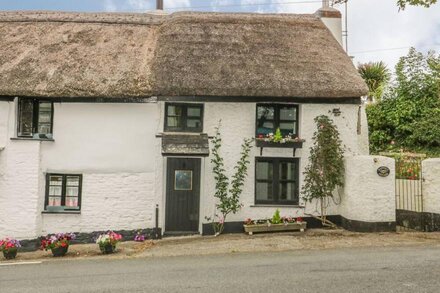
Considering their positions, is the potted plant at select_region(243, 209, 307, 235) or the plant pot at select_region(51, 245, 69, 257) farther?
the potted plant at select_region(243, 209, 307, 235)

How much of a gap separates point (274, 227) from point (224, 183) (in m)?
1.92

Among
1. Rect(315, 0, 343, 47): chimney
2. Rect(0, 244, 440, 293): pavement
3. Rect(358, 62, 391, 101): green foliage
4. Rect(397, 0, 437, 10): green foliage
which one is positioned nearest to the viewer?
Rect(0, 244, 440, 293): pavement

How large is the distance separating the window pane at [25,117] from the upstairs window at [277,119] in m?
6.74

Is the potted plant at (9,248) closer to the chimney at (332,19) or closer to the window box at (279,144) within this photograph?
the window box at (279,144)

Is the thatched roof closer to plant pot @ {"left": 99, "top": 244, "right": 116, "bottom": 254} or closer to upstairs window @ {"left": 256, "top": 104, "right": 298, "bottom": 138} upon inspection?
upstairs window @ {"left": 256, "top": 104, "right": 298, "bottom": 138}

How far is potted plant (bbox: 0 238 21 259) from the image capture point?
10.7 m

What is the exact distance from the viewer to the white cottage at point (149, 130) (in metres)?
12.0

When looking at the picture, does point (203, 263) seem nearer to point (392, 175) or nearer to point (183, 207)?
point (183, 207)

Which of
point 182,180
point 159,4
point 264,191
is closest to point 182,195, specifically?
point 182,180

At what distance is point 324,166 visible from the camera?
12117 mm

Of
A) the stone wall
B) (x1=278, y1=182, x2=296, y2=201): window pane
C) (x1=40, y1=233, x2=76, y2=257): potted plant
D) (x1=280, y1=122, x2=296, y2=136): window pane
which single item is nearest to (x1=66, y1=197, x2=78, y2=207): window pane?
(x1=40, y1=233, x2=76, y2=257): potted plant

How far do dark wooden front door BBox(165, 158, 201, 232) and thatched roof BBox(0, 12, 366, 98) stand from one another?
2.17 m

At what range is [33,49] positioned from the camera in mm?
13289

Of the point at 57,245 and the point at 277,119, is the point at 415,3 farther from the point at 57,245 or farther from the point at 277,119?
the point at 57,245
